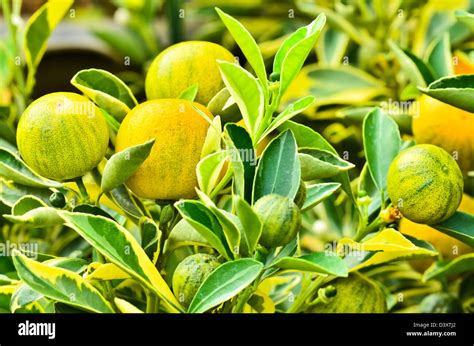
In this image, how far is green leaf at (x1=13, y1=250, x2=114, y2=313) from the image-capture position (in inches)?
24.0

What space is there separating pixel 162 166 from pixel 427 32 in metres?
0.61

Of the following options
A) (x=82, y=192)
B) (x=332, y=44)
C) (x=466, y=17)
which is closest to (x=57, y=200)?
(x=82, y=192)

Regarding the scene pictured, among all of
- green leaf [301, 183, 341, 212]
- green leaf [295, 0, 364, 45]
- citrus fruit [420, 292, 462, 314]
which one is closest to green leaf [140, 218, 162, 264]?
green leaf [301, 183, 341, 212]

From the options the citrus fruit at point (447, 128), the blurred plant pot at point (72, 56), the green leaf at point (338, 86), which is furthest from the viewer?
the blurred plant pot at point (72, 56)

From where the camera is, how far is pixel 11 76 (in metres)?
0.99

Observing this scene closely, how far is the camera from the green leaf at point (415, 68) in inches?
32.3

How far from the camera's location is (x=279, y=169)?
0.63 metres

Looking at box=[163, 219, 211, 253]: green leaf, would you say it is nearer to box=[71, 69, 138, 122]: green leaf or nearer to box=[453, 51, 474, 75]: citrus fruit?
box=[71, 69, 138, 122]: green leaf

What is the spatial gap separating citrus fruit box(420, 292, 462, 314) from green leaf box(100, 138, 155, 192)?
411 mm

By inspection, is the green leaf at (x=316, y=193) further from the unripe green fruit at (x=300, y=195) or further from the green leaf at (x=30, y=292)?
the green leaf at (x=30, y=292)

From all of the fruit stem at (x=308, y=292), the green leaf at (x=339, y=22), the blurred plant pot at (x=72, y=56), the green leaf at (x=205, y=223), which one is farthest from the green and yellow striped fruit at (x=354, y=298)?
the blurred plant pot at (x=72, y=56)

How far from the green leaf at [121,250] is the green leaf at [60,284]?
1.4 inches

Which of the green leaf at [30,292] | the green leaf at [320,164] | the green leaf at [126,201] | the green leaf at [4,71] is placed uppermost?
the green leaf at [4,71]
